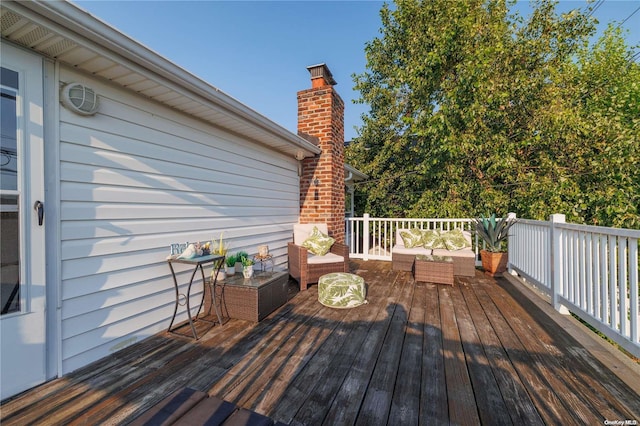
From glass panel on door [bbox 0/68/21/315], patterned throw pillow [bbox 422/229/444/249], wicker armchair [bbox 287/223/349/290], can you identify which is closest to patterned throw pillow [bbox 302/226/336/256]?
wicker armchair [bbox 287/223/349/290]

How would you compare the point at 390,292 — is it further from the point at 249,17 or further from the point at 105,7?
the point at 249,17

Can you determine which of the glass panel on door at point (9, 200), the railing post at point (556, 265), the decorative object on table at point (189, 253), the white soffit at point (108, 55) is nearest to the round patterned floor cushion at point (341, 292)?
the decorative object on table at point (189, 253)

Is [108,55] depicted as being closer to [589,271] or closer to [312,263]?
[312,263]

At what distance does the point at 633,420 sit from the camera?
1.47 meters

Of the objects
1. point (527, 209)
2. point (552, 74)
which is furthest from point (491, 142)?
point (552, 74)

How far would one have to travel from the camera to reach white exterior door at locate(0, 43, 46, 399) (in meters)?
1.70

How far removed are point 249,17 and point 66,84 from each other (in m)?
5.30

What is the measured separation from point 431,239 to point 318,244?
2.41m

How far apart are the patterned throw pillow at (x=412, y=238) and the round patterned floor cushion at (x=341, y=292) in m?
2.39

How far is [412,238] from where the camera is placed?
5504mm

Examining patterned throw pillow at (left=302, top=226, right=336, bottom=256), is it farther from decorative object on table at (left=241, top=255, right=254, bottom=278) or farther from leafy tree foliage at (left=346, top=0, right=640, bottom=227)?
leafy tree foliage at (left=346, top=0, right=640, bottom=227)

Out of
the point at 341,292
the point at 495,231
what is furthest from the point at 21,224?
the point at 495,231

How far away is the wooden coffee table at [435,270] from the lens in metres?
4.24

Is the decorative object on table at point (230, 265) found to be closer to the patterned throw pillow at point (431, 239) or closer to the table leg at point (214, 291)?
the table leg at point (214, 291)
